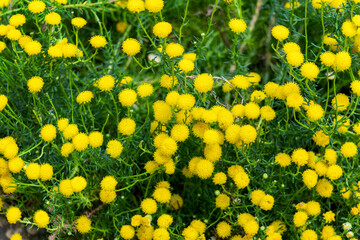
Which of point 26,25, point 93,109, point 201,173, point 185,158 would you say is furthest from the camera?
point 26,25

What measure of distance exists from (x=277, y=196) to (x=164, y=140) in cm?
69

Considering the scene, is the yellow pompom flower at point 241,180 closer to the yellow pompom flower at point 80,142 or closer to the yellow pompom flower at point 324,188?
the yellow pompom flower at point 324,188

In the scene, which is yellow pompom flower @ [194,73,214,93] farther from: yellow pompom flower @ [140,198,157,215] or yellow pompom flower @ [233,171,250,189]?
yellow pompom flower @ [140,198,157,215]

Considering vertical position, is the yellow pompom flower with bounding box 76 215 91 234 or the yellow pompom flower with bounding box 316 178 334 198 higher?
the yellow pompom flower with bounding box 316 178 334 198

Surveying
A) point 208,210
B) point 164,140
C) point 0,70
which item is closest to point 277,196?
point 208,210

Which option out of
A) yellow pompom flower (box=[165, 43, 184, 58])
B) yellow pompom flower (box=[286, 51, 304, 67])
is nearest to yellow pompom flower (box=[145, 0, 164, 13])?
yellow pompom flower (box=[165, 43, 184, 58])

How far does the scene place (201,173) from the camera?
1.92m

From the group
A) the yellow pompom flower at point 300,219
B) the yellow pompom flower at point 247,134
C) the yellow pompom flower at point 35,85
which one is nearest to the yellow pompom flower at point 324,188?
the yellow pompom flower at point 300,219

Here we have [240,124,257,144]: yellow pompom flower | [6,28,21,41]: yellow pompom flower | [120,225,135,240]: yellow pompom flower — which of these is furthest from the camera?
[6,28,21,41]: yellow pompom flower

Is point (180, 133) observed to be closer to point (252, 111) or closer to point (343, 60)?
point (252, 111)

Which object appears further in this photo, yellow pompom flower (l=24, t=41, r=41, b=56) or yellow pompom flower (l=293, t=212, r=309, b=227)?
yellow pompom flower (l=24, t=41, r=41, b=56)

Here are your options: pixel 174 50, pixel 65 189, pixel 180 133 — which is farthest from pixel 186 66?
pixel 65 189

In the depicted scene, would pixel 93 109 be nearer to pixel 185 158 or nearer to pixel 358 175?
pixel 185 158

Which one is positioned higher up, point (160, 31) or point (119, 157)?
point (160, 31)
